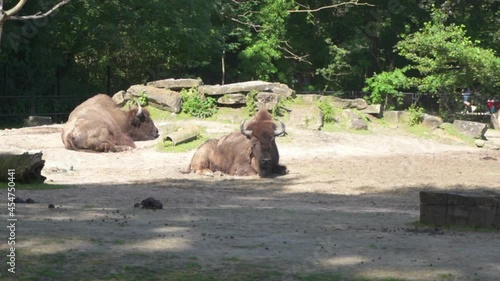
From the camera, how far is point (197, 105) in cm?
2911

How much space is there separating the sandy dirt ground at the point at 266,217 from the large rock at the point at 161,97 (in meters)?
3.89

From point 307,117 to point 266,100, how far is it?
1.36m

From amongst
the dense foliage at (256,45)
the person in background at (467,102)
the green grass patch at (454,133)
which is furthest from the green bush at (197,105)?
the person in background at (467,102)

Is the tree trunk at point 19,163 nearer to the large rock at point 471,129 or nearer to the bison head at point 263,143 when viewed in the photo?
the bison head at point 263,143

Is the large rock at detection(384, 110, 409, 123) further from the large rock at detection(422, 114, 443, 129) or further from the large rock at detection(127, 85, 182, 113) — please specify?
the large rock at detection(127, 85, 182, 113)

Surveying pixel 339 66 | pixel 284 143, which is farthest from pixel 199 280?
pixel 339 66

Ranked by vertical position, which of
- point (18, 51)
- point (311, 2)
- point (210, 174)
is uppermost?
point (311, 2)

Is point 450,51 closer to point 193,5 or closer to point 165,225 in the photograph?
point 193,5

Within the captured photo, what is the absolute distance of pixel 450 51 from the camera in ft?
121

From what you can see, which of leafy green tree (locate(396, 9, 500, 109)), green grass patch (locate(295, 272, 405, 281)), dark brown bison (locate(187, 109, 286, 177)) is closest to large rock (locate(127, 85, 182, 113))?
dark brown bison (locate(187, 109, 286, 177))

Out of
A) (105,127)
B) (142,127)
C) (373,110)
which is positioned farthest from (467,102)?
(105,127)

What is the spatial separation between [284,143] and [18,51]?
1320 centimetres

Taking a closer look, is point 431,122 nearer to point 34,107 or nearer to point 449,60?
point 449,60

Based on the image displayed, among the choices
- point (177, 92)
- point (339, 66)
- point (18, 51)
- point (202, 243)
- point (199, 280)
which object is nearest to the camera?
point (199, 280)
